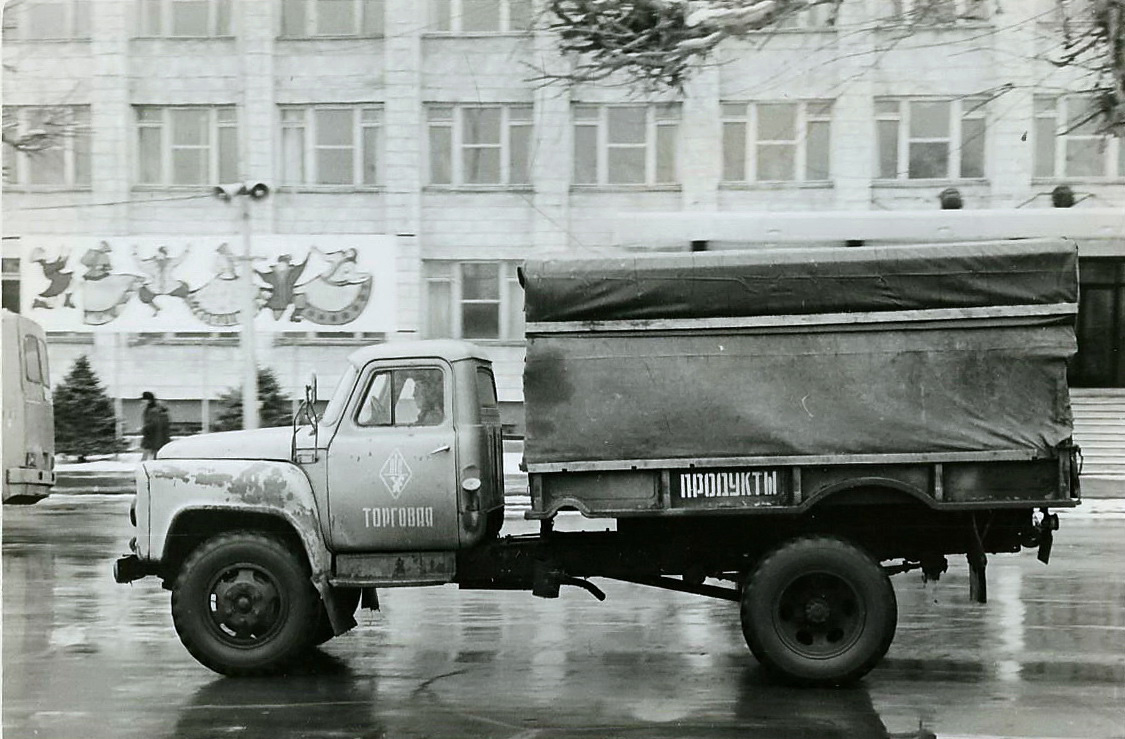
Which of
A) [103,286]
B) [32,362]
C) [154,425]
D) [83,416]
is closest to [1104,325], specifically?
[154,425]

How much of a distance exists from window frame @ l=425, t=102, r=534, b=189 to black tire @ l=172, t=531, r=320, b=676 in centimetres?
989

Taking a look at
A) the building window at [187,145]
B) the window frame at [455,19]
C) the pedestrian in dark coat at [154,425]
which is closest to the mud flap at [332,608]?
the pedestrian in dark coat at [154,425]

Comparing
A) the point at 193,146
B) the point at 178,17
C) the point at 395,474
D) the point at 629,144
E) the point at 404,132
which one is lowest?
the point at 395,474

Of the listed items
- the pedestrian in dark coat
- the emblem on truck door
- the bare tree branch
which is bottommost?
the pedestrian in dark coat

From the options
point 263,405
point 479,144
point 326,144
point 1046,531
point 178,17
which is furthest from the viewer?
point 479,144

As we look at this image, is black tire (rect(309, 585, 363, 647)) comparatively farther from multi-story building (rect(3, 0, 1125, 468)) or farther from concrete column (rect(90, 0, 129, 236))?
concrete column (rect(90, 0, 129, 236))

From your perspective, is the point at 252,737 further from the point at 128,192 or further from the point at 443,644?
the point at 128,192

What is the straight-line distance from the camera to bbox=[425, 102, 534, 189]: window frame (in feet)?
53.0

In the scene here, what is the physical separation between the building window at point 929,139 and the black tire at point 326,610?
32.5 ft

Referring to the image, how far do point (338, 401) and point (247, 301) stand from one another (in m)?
7.67

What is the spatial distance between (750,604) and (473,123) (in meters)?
10.7

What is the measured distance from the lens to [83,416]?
15.5 metres

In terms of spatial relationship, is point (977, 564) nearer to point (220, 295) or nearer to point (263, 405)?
point (263, 405)

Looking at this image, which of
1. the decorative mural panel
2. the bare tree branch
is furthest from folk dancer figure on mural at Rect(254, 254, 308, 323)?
the bare tree branch
